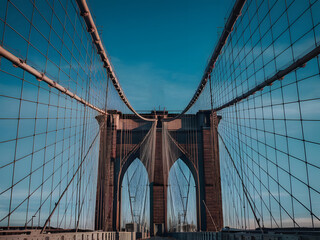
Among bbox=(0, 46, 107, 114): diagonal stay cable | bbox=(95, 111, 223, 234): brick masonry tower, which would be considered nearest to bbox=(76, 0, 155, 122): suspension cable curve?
bbox=(0, 46, 107, 114): diagonal stay cable

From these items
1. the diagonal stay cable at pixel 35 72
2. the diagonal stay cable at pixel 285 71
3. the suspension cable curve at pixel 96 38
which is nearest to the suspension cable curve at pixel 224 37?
the diagonal stay cable at pixel 285 71

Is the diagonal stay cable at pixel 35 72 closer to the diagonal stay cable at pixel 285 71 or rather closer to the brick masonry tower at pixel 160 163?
the diagonal stay cable at pixel 285 71

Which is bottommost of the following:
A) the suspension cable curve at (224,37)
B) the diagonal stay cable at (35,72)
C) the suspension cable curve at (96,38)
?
the diagonal stay cable at (35,72)

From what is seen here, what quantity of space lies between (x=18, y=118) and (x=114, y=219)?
20.2m

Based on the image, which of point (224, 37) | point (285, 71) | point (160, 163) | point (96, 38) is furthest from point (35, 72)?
point (160, 163)

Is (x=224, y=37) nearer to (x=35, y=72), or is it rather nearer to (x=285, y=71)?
(x=285, y=71)

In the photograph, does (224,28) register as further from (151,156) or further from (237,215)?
(151,156)

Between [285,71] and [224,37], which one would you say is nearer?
[285,71]

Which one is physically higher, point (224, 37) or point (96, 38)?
point (224, 37)

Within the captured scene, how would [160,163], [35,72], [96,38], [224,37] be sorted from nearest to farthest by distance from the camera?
[35,72] < [96,38] < [224,37] < [160,163]

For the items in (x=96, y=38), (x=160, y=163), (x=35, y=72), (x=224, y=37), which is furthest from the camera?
(x=160, y=163)

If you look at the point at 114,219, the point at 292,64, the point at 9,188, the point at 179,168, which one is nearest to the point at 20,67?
the point at 9,188

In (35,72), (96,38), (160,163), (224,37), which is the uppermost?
(224,37)

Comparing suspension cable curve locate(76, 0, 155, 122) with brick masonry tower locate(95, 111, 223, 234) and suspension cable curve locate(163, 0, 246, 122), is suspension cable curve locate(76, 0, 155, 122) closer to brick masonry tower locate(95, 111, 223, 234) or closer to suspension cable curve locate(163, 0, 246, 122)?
suspension cable curve locate(163, 0, 246, 122)
